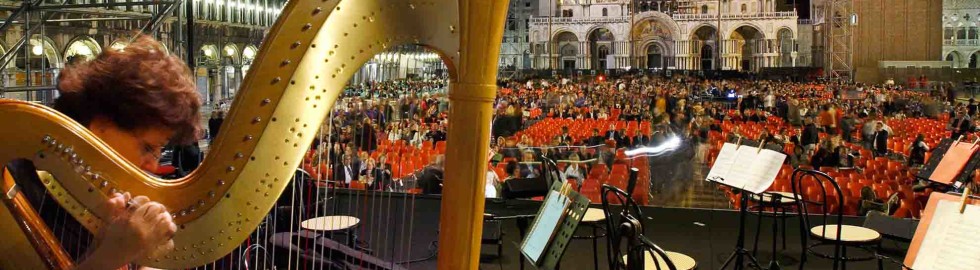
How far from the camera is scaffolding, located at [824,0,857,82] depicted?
35.3m

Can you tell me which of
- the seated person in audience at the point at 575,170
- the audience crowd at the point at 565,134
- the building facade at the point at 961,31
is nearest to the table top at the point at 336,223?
the audience crowd at the point at 565,134

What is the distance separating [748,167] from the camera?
3.72 metres

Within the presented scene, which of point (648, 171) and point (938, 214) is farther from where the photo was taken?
point (648, 171)

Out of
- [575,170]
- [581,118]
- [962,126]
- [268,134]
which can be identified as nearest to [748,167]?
[268,134]

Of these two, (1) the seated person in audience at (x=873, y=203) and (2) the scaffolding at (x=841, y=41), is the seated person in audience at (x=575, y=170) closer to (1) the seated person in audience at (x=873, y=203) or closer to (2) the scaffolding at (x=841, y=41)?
(1) the seated person in audience at (x=873, y=203)

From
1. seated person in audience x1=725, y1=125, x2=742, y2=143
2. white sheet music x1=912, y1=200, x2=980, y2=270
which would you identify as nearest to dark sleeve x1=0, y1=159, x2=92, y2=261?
white sheet music x1=912, y1=200, x2=980, y2=270

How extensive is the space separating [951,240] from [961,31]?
47551 mm

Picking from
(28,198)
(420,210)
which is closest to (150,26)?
(420,210)

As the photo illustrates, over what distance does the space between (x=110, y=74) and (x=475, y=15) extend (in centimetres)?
70

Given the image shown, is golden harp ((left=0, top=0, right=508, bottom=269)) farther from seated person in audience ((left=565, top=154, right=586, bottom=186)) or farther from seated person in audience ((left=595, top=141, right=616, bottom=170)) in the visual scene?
seated person in audience ((left=595, top=141, right=616, bottom=170))

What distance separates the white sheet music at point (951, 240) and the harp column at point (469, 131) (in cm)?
162

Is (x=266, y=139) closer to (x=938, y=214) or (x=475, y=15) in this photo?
(x=475, y=15)

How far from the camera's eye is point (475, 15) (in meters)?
1.58

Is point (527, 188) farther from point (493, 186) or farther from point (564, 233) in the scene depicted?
point (564, 233)
